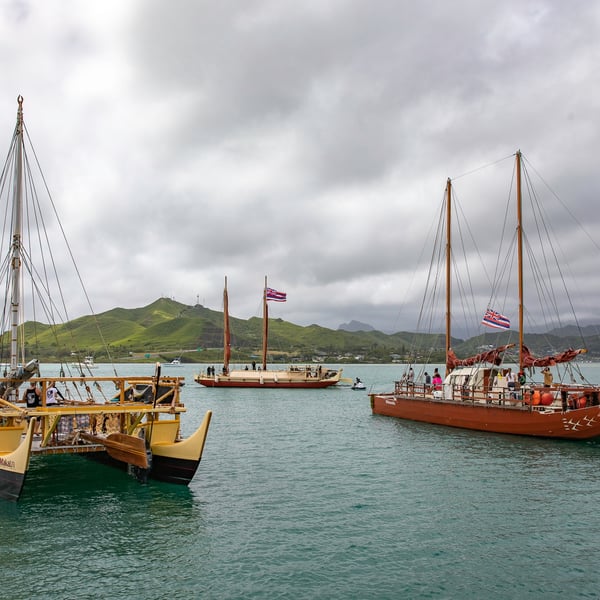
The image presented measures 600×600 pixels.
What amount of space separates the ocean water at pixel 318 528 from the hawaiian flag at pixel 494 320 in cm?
1245

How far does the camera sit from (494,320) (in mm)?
40875

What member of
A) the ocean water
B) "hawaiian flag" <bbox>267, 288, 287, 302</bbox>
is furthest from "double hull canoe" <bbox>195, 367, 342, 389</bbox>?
the ocean water

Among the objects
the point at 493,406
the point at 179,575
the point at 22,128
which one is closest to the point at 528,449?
the point at 493,406

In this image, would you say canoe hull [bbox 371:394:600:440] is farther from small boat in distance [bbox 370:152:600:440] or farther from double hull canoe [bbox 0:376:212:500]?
double hull canoe [bbox 0:376:212:500]

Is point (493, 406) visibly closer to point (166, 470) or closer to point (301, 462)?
point (301, 462)

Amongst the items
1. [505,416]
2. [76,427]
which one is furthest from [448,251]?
[76,427]

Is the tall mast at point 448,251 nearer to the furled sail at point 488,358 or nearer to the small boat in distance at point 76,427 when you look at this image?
the furled sail at point 488,358

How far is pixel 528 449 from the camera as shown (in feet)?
96.9

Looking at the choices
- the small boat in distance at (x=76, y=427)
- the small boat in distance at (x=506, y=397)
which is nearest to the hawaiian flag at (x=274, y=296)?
the small boat in distance at (x=506, y=397)

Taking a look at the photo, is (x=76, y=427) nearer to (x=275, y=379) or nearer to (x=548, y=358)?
(x=548, y=358)

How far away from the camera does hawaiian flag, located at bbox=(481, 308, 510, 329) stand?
40.4 m

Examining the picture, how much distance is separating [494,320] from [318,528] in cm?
2901

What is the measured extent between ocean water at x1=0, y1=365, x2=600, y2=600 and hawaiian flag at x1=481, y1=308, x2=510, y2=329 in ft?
40.8

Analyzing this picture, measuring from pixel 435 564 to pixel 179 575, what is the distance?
21.9 ft
